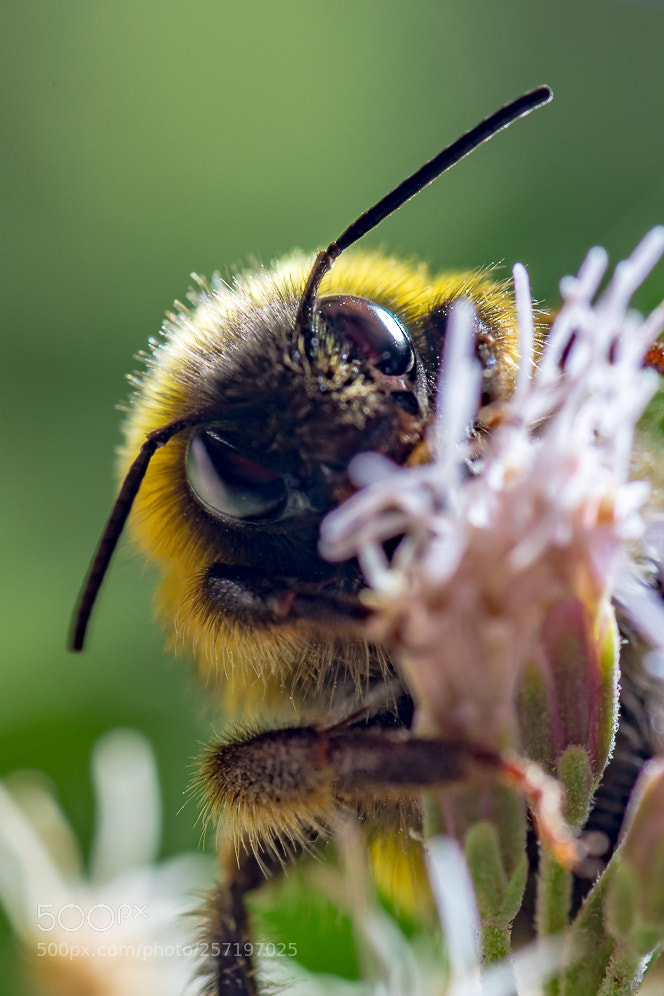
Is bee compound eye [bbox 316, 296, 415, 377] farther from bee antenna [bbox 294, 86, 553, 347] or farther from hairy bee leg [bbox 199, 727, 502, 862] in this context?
hairy bee leg [bbox 199, 727, 502, 862]

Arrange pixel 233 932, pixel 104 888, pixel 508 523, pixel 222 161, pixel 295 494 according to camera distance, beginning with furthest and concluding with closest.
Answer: pixel 222 161, pixel 104 888, pixel 233 932, pixel 295 494, pixel 508 523

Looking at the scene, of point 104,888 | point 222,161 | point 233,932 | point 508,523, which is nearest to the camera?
point 508,523

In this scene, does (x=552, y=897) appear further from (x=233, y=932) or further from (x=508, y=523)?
(x=233, y=932)

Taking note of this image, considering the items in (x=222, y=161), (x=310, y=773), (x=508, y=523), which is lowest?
(x=310, y=773)

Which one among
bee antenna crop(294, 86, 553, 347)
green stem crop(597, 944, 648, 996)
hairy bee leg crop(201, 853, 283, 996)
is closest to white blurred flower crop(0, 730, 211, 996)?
hairy bee leg crop(201, 853, 283, 996)

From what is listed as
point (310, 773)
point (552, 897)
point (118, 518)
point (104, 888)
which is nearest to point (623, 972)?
point (552, 897)
